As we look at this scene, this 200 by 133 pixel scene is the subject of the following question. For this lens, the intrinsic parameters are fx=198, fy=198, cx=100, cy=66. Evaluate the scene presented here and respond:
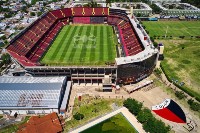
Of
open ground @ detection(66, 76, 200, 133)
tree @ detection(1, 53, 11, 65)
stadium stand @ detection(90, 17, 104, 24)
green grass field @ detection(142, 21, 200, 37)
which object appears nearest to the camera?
open ground @ detection(66, 76, 200, 133)

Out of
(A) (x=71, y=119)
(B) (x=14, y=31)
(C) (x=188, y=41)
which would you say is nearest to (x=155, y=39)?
(C) (x=188, y=41)

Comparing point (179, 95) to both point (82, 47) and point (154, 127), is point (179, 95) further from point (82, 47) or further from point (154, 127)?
point (82, 47)

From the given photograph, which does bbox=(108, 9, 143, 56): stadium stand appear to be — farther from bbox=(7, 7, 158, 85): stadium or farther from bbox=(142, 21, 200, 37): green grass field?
bbox=(142, 21, 200, 37): green grass field

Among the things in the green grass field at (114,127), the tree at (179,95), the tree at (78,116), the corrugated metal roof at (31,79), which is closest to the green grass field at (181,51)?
the tree at (179,95)

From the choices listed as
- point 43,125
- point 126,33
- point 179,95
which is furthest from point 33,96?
point 126,33

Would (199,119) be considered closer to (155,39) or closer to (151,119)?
(151,119)

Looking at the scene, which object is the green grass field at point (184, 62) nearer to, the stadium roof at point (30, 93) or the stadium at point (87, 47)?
the stadium at point (87, 47)

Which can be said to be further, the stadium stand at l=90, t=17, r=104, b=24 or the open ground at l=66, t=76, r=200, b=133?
the stadium stand at l=90, t=17, r=104, b=24

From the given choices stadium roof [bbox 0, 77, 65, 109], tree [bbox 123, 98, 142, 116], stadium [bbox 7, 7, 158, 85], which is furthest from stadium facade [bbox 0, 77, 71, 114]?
tree [bbox 123, 98, 142, 116]
